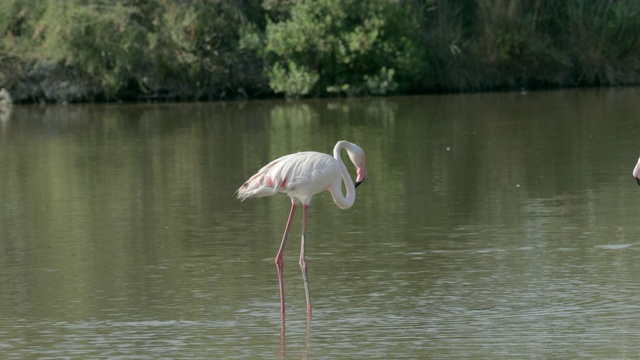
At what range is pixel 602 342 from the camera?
715cm

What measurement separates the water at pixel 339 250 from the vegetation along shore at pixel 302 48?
9.44 m

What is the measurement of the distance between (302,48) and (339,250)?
1936 cm

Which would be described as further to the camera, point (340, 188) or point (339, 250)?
point (339, 250)

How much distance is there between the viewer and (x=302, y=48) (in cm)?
2933

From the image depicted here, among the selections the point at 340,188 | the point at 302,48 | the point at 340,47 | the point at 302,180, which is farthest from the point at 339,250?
the point at 302,48

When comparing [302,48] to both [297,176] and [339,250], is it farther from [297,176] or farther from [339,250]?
[297,176]

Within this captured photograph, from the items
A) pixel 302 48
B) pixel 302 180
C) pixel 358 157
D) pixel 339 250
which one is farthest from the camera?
pixel 302 48

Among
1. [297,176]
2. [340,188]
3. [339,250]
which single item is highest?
[297,176]

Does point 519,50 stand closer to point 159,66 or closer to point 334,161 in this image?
point 159,66

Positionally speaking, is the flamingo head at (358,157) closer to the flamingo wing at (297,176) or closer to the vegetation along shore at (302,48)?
the flamingo wing at (297,176)

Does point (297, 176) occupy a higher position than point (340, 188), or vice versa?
point (297, 176)

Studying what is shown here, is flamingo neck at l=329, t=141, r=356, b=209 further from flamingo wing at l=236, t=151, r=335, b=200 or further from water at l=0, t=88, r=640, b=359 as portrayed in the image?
water at l=0, t=88, r=640, b=359

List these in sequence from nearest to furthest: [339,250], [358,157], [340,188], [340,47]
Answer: [340,188] < [358,157] < [339,250] < [340,47]

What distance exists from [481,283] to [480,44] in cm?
2275
